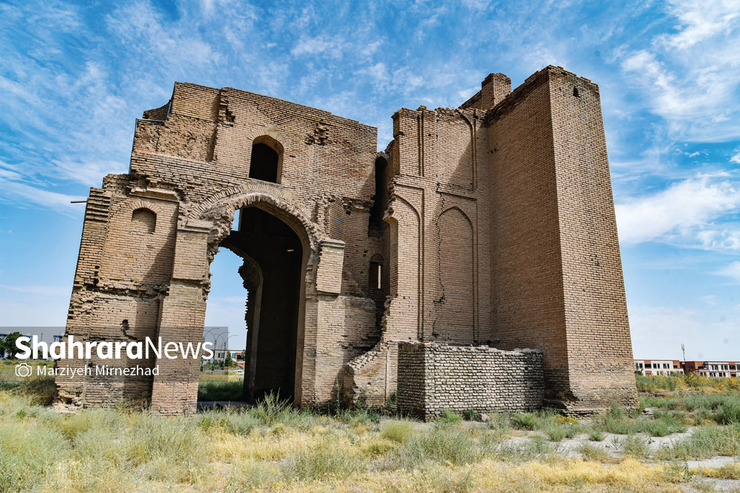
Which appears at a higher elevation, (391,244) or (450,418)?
(391,244)

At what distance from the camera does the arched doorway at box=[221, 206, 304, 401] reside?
55.1ft

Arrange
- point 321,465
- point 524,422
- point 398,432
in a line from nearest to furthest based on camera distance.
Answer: point 321,465, point 398,432, point 524,422

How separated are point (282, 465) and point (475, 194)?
11.0 metres

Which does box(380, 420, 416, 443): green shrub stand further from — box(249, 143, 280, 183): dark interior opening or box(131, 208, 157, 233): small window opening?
box(249, 143, 280, 183): dark interior opening

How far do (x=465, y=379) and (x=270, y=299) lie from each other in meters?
8.27

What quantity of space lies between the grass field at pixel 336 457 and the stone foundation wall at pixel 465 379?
168 centimetres

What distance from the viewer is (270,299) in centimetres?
1719

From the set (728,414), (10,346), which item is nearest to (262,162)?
(728,414)

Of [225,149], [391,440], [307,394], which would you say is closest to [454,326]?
[307,394]

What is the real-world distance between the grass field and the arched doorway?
297 inches

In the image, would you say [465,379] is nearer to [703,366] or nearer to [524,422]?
[524,422]

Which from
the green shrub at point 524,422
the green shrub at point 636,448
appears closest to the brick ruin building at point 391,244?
the green shrub at point 524,422

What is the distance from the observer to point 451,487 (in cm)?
519

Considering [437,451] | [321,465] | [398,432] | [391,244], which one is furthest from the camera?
[391,244]
